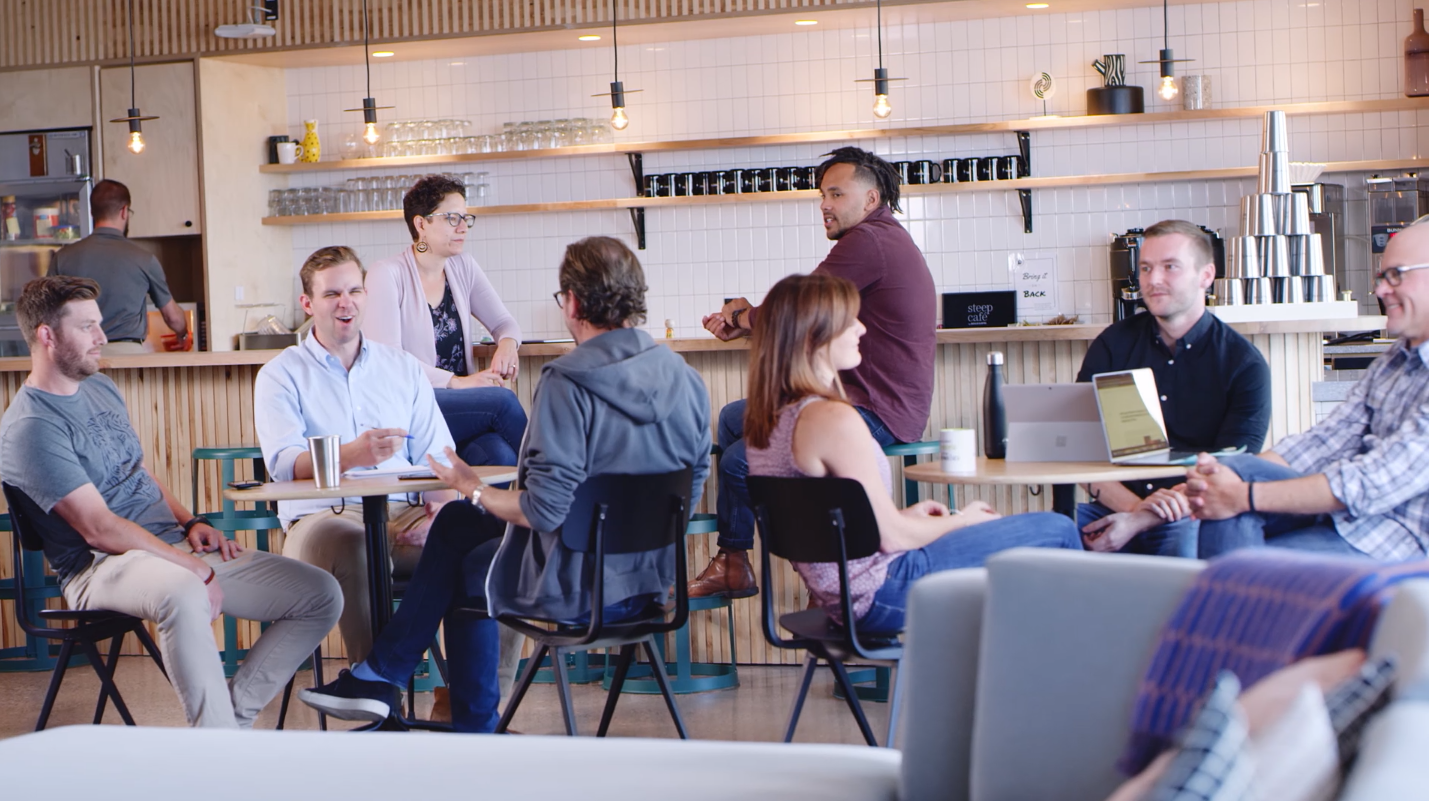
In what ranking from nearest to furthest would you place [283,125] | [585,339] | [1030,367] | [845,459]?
[845,459] < [585,339] < [1030,367] < [283,125]

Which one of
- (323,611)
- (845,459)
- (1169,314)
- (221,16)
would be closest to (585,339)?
(845,459)

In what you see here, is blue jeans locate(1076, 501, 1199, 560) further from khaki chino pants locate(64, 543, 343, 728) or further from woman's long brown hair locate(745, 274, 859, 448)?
khaki chino pants locate(64, 543, 343, 728)

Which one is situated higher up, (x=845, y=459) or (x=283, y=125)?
(x=283, y=125)

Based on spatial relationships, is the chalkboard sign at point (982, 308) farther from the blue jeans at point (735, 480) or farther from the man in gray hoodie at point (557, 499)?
the man in gray hoodie at point (557, 499)

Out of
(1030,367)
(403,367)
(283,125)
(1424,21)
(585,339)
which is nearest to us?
(585,339)

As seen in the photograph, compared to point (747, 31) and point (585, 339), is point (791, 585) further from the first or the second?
point (747, 31)

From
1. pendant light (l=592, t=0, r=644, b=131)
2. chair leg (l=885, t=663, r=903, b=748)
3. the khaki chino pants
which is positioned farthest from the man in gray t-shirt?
pendant light (l=592, t=0, r=644, b=131)

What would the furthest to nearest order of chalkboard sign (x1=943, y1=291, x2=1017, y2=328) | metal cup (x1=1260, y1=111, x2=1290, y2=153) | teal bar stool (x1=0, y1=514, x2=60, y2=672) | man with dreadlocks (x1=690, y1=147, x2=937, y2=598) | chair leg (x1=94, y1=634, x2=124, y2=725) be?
chalkboard sign (x1=943, y1=291, x2=1017, y2=328) < teal bar stool (x1=0, y1=514, x2=60, y2=672) < metal cup (x1=1260, y1=111, x2=1290, y2=153) < man with dreadlocks (x1=690, y1=147, x2=937, y2=598) < chair leg (x1=94, y1=634, x2=124, y2=725)

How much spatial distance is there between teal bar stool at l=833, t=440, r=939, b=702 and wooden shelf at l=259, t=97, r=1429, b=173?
3031 mm

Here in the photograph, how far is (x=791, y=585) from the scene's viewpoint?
4586 mm

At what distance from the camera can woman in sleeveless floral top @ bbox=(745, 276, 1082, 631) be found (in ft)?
9.40

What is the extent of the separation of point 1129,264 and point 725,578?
3542 mm

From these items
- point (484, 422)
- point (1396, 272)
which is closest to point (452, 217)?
point (484, 422)

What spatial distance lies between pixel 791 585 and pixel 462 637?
147 cm
